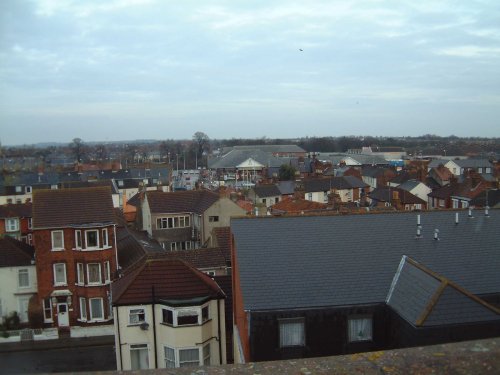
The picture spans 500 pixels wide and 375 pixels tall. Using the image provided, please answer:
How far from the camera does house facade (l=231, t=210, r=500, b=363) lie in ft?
38.4

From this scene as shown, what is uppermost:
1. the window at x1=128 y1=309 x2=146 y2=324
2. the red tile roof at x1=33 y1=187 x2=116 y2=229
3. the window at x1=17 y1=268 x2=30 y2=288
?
the red tile roof at x1=33 y1=187 x2=116 y2=229

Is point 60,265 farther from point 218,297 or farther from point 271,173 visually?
point 271,173

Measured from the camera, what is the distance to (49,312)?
25.2 metres

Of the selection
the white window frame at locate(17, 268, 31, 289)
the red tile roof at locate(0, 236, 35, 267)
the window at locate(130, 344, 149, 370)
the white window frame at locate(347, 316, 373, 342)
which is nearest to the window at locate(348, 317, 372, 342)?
the white window frame at locate(347, 316, 373, 342)

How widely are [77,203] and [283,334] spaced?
1614 centimetres

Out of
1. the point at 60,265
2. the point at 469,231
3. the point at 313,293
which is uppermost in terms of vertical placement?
the point at 469,231

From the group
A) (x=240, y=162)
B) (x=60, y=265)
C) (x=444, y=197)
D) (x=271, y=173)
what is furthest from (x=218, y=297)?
(x=240, y=162)

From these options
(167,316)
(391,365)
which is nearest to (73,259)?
(167,316)

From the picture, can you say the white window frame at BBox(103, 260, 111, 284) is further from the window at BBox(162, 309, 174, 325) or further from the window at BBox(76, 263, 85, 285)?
the window at BBox(162, 309, 174, 325)

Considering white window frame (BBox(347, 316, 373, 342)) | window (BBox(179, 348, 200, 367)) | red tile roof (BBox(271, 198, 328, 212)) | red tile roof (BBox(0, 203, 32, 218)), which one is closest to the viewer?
white window frame (BBox(347, 316, 373, 342))

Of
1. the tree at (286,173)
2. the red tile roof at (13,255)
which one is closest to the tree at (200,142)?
the tree at (286,173)

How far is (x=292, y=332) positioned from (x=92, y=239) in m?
15.1

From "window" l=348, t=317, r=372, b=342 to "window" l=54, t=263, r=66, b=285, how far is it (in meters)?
16.9

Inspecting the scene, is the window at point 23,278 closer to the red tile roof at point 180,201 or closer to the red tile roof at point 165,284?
the red tile roof at point 165,284
